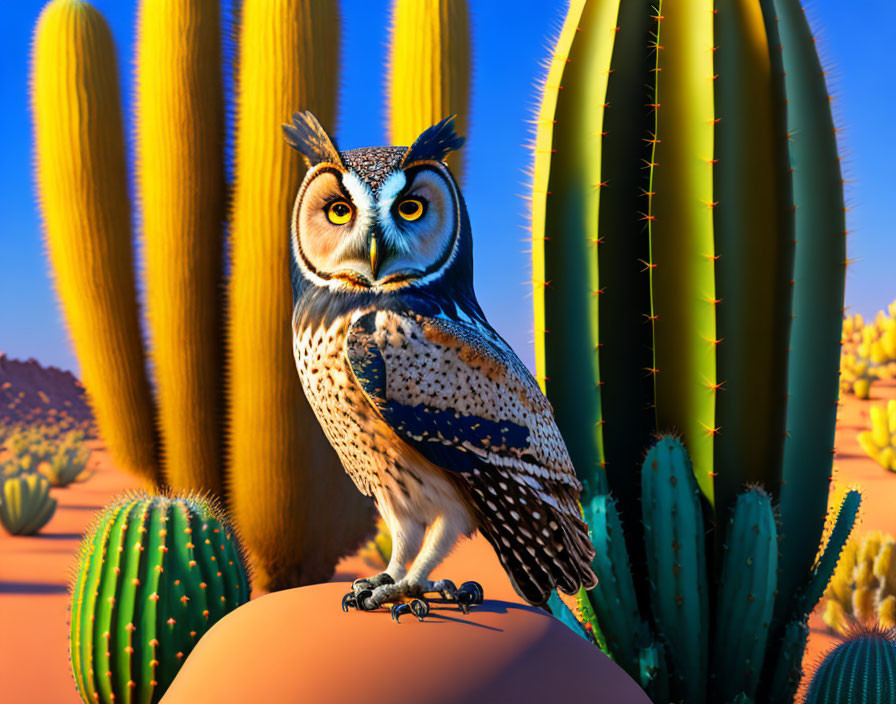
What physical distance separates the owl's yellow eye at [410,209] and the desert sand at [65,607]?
925mm

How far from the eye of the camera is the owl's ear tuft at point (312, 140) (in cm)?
177

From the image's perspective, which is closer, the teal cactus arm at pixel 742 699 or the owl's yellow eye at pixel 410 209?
the owl's yellow eye at pixel 410 209

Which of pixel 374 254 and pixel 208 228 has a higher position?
pixel 208 228

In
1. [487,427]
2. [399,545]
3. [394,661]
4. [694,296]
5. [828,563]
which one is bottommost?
[828,563]

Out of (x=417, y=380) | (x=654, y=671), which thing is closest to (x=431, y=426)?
(x=417, y=380)

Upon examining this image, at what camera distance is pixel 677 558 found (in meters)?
2.55

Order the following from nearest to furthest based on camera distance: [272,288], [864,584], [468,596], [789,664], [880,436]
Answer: [468,596], [789,664], [272,288], [864,584], [880,436]

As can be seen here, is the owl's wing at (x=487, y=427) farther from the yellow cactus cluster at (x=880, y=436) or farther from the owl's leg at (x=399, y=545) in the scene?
the yellow cactus cluster at (x=880, y=436)

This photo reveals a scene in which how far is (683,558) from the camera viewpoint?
8.35 feet

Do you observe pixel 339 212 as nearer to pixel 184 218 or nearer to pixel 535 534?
pixel 535 534

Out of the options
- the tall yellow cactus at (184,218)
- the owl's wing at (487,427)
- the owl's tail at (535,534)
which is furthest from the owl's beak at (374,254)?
the tall yellow cactus at (184,218)

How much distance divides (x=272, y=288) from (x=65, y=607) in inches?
93.5

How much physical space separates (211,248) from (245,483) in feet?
4.77

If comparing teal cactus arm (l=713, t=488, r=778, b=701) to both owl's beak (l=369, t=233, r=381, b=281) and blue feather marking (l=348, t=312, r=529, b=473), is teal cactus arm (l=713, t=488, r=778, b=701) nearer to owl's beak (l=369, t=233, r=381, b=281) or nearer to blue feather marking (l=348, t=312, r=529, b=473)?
blue feather marking (l=348, t=312, r=529, b=473)
